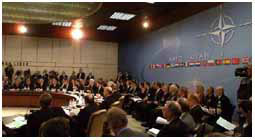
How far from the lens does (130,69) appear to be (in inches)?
500

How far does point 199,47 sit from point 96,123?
5.09m

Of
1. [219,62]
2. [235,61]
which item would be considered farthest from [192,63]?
[235,61]

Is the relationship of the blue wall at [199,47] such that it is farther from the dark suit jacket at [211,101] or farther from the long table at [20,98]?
the long table at [20,98]

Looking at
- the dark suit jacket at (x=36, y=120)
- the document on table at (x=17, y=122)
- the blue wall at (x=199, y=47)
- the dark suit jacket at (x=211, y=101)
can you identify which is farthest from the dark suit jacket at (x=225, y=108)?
the document on table at (x=17, y=122)

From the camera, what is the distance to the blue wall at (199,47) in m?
6.28

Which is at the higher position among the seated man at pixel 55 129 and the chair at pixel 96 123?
the seated man at pixel 55 129

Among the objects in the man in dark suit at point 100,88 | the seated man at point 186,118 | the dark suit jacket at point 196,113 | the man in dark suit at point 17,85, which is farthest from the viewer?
the man in dark suit at point 17,85

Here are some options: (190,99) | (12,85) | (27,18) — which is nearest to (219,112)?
(190,99)

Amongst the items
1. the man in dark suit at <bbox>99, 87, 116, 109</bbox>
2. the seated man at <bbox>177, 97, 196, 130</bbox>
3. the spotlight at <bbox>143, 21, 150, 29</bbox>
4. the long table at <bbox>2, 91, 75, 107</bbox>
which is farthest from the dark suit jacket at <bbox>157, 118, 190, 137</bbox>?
the long table at <bbox>2, 91, 75, 107</bbox>

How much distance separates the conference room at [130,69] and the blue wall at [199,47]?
0.03 m

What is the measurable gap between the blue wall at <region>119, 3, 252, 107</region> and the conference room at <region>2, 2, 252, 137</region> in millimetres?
28

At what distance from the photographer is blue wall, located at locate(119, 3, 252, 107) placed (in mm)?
6277

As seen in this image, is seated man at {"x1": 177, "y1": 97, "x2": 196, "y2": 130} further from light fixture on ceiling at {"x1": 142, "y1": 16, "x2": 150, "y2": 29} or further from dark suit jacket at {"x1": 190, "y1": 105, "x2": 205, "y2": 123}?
light fixture on ceiling at {"x1": 142, "y1": 16, "x2": 150, "y2": 29}

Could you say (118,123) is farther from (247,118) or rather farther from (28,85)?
(28,85)
